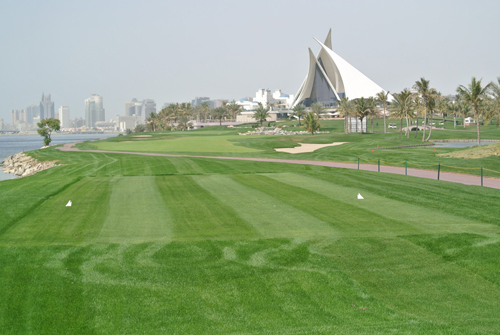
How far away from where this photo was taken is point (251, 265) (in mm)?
10688

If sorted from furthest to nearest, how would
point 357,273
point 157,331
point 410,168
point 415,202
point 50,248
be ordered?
point 410,168 < point 415,202 < point 50,248 < point 357,273 < point 157,331

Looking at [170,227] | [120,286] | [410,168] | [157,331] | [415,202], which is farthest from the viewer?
[410,168]

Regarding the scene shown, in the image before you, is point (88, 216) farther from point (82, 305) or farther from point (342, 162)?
point (342, 162)

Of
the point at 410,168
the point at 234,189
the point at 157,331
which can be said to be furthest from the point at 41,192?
the point at 410,168

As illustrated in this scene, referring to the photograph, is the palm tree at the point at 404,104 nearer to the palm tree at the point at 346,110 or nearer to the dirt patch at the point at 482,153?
the palm tree at the point at 346,110

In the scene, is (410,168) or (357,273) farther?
(410,168)

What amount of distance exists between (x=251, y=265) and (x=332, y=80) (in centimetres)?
16956

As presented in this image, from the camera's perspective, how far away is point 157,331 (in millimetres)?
7781

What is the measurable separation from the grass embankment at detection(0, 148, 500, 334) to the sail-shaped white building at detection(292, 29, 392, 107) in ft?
493

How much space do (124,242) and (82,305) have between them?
383 cm

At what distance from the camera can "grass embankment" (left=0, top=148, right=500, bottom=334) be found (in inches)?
321

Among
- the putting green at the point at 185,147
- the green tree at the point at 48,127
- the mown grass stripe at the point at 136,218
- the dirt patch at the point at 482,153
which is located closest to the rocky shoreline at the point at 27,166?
the putting green at the point at 185,147

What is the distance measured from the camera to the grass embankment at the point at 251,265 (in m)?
8.16

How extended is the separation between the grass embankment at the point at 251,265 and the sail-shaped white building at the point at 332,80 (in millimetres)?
150151
